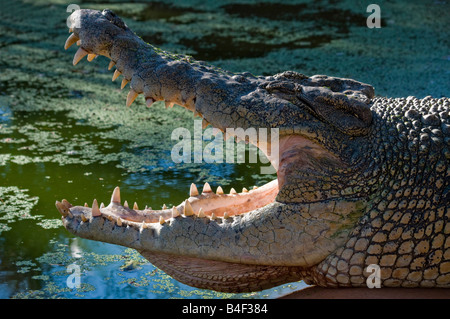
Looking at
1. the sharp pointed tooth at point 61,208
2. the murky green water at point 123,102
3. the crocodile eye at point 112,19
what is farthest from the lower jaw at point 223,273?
the crocodile eye at point 112,19

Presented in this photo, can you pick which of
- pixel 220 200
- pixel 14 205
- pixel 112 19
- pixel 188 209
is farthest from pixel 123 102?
pixel 188 209

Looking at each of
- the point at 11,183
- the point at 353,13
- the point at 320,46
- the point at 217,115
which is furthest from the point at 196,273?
the point at 353,13

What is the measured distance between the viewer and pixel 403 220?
9.62ft

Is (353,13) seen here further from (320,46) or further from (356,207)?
(356,207)

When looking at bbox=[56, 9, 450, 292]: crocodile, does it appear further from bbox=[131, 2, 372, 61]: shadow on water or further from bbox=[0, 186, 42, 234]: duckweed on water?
bbox=[131, 2, 372, 61]: shadow on water

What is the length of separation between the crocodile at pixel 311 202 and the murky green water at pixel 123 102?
416 millimetres

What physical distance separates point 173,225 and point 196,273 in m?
0.28

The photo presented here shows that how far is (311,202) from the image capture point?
9.72ft

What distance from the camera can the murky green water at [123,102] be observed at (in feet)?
11.8

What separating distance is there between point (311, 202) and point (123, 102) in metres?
3.40

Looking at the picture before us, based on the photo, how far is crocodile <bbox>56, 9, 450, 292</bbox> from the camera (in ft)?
9.62

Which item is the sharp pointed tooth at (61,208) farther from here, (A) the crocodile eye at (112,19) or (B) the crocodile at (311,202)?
(A) the crocodile eye at (112,19)

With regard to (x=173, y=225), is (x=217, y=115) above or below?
above

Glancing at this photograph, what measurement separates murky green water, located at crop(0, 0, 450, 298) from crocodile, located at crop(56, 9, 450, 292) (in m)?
0.42
